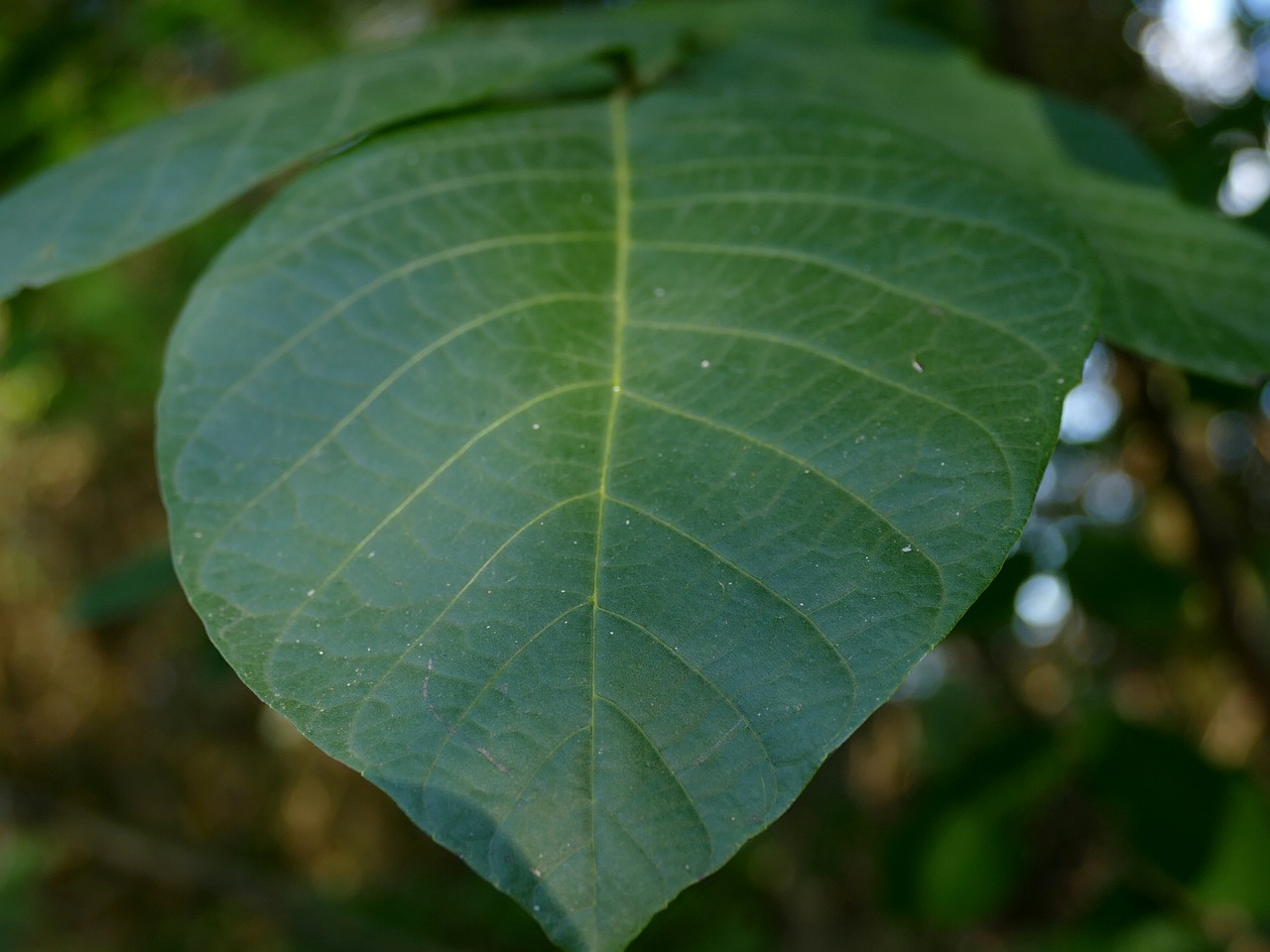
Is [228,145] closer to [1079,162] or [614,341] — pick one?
[614,341]

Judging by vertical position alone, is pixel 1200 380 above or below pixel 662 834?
below

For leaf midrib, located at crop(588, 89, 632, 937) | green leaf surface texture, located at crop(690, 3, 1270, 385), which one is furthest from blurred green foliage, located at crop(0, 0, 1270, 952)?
green leaf surface texture, located at crop(690, 3, 1270, 385)

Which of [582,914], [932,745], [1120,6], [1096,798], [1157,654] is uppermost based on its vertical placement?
[582,914]

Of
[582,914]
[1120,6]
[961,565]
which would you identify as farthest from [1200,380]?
[1120,6]

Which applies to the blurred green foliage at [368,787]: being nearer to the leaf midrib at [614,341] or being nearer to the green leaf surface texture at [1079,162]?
the leaf midrib at [614,341]

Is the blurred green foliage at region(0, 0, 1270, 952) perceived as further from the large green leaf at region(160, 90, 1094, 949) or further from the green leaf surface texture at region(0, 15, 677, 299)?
the green leaf surface texture at region(0, 15, 677, 299)

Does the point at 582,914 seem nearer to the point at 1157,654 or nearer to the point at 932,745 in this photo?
the point at 932,745

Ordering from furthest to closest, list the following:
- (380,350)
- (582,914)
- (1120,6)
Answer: (1120,6) < (380,350) < (582,914)
